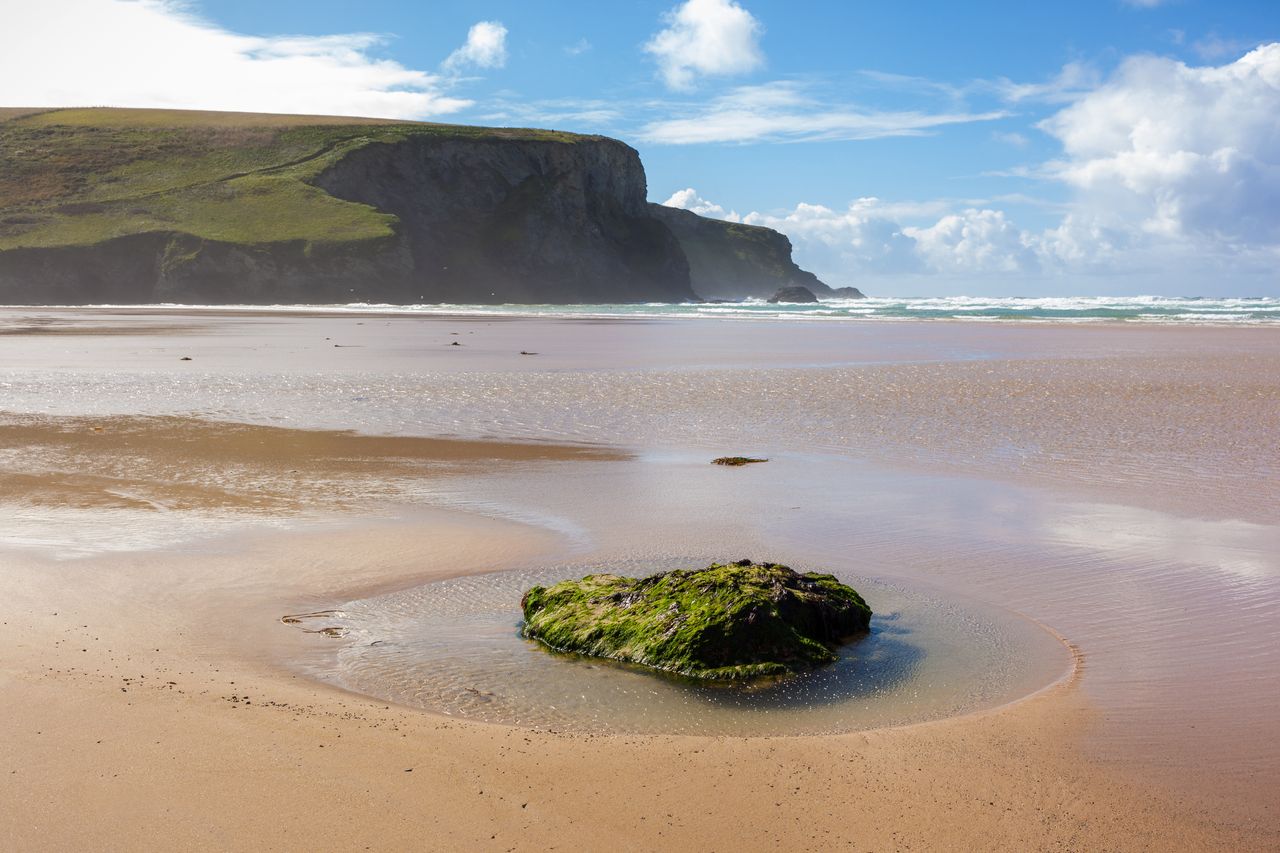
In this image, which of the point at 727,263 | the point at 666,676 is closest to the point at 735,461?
the point at 666,676

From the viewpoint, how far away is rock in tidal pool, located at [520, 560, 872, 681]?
6207 millimetres

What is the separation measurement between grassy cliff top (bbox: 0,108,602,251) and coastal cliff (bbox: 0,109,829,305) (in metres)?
0.30

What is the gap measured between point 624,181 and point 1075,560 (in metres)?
142

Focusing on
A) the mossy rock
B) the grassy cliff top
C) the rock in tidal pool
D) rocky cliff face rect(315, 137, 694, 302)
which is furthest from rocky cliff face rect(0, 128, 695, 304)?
the rock in tidal pool

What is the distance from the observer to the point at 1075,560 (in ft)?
28.0

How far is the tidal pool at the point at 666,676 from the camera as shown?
18.1 feet

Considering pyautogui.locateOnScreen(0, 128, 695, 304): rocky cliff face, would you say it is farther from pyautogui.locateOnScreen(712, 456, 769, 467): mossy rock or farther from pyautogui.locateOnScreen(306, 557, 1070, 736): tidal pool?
pyautogui.locateOnScreen(306, 557, 1070, 736): tidal pool

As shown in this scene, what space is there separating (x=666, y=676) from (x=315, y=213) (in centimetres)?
12200

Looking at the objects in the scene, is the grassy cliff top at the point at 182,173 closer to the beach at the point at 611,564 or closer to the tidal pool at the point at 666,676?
the beach at the point at 611,564

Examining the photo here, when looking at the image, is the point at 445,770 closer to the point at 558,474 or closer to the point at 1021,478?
the point at 558,474

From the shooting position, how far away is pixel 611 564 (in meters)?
8.60

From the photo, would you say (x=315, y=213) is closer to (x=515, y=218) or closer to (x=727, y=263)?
(x=515, y=218)

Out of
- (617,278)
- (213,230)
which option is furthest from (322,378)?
(617,278)

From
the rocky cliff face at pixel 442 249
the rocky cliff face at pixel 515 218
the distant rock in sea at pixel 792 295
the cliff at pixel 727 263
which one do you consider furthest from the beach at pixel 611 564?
the cliff at pixel 727 263
